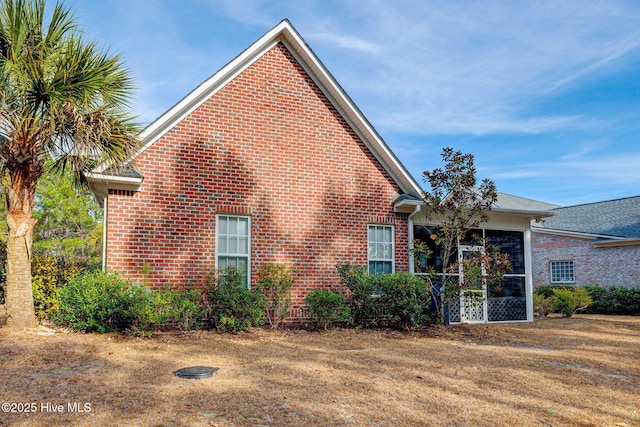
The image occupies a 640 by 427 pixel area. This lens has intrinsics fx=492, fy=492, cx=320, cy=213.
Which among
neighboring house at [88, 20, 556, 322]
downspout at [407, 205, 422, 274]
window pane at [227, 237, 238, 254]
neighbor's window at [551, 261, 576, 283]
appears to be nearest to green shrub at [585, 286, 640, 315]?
neighbor's window at [551, 261, 576, 283]

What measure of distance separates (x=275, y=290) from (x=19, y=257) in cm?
518

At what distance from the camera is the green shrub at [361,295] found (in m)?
11.6

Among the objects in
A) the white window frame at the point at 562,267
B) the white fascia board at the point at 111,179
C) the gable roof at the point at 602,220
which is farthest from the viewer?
the white window frame at the point at 562,267

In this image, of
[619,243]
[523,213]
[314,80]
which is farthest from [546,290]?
[314,80]

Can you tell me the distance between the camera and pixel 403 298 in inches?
447

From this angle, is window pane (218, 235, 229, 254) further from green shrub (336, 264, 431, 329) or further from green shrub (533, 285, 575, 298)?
green shrub (533, 285, 575, 298)

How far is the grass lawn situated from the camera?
5.11m

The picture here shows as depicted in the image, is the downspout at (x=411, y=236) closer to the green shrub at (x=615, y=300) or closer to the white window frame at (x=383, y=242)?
the white window frame at (x=383, y=242)

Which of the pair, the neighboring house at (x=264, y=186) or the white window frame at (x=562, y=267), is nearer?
the neighboring house at (x=264, y=186)

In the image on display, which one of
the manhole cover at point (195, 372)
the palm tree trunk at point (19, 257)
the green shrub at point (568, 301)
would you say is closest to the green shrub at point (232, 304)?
the manhole cover at point (195, 372)

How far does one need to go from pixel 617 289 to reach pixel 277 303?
55.4ft

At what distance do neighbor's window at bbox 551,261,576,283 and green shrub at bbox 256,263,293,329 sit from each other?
18.1 metres

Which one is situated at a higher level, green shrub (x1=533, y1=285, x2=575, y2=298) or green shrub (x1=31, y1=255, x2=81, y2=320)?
green shrub (x1=31, y1=255, x2=81, y2=320)

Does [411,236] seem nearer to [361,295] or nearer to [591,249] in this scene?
[361,295]
